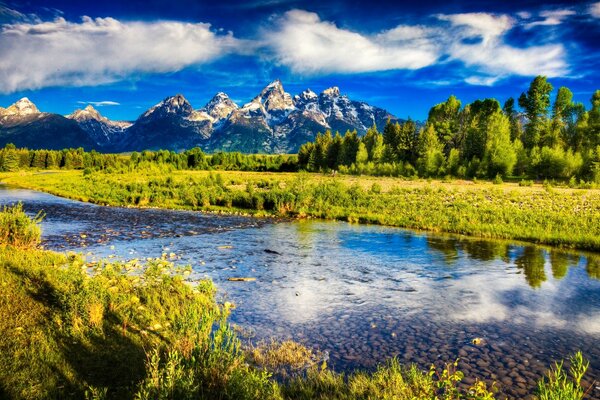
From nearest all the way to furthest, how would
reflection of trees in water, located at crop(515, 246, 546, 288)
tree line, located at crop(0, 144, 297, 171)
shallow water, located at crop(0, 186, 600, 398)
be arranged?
shallow water, located at crop(0, 186, 600, 398) < reflection of trees in water, located at crop(515, 246, 546, 288) < tree line, located at crop(0, 144, 297, 171)

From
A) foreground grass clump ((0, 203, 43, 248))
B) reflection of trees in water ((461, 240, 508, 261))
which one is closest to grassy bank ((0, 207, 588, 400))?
foreground grass clump ((0, 203, 43, 248))

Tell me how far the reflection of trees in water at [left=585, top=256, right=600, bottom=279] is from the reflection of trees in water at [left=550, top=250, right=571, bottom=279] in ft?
2.83

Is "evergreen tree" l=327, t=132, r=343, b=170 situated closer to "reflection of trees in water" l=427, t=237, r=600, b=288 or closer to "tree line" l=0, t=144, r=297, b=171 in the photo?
"tree line" l=0, t=144, r=297, b=171

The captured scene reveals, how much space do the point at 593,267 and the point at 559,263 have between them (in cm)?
143

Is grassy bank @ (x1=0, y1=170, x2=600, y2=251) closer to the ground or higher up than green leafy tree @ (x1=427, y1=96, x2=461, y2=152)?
closer to the ground

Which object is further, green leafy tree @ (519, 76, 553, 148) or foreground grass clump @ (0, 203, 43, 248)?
green leafy tree @ (519, 76, 553, 148)

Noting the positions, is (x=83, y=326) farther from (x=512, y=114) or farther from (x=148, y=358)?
(x=512, y=114)

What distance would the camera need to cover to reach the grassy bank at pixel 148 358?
6.79 meters

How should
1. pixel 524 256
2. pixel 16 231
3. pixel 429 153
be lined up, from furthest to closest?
pixel 429 153 < pixel 524 256 < pixel 16 231

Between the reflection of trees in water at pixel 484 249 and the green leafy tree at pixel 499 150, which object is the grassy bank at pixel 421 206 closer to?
the reflection of trees in water at pixel 484 249

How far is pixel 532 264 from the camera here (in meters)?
20.1

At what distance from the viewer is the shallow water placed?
10.1 metres

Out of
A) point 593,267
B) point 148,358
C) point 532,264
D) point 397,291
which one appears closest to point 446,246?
point 532,264

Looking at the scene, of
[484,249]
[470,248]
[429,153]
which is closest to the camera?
[484,249]
